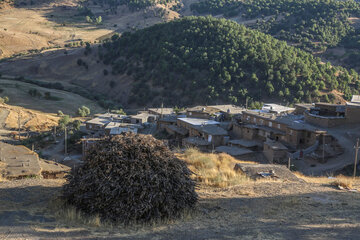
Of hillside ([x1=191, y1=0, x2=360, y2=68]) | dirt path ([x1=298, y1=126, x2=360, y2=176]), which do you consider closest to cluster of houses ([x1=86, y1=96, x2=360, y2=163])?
dirt path ([x1=298, y1=126, x2=360, y2=176])

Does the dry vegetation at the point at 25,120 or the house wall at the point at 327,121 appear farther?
the dry vegetation at the point at 25,120

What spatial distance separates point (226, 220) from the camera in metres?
7.96

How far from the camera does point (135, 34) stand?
231 feet

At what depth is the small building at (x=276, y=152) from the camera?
24.3 meters

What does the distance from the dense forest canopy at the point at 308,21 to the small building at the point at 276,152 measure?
49228 millimetres

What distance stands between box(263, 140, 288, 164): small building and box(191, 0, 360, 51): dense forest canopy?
4923cm

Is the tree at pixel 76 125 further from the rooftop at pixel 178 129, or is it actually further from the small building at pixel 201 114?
the small building at pixel 201 114

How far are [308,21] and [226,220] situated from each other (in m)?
76.0

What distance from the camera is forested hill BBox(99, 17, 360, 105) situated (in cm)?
5144

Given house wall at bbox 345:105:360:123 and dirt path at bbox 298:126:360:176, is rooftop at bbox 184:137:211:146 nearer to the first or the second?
dirt path at bbox 298:126:360:176

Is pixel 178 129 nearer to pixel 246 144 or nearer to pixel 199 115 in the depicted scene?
pixel 199 115

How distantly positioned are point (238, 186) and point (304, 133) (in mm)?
17443

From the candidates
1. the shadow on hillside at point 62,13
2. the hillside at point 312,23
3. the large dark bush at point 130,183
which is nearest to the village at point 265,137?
the large dark bush at point 130,183

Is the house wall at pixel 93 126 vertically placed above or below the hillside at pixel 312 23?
below
